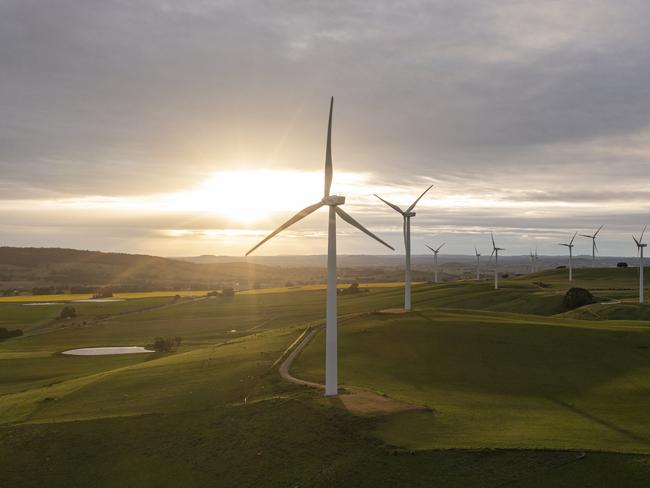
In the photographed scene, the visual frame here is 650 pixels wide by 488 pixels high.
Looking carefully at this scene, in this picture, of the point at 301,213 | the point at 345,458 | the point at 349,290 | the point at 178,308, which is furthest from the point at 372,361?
the point at 349,290

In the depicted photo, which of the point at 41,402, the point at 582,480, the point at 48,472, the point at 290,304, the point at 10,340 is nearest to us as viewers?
the point at 582,480

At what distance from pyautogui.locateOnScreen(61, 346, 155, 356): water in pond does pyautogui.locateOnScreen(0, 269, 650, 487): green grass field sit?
18.0ft

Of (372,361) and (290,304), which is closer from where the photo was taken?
(372,361)

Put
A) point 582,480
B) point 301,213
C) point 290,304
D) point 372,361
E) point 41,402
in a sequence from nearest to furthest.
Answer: point 582,480
point 301,213
point 41,402
point 372,361
point 290,304

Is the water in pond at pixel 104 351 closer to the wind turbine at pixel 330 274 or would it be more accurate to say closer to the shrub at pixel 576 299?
the wind turbine at pixel 330 274

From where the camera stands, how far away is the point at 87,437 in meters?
42.8

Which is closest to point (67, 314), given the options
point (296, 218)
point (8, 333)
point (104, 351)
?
point (8, 333)

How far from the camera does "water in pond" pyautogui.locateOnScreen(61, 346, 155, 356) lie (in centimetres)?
9210

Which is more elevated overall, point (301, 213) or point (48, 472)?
point (301, 213)

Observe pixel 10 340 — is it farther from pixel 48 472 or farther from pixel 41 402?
pixel 48 472

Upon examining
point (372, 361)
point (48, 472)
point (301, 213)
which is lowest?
point (48, 472)

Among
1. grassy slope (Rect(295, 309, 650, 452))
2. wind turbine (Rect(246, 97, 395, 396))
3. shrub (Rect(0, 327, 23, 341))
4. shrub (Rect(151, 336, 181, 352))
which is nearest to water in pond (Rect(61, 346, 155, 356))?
shrub (Rect(151, 336, 181, 352))

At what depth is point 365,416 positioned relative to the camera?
3916 cm

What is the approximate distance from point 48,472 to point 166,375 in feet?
71.1
